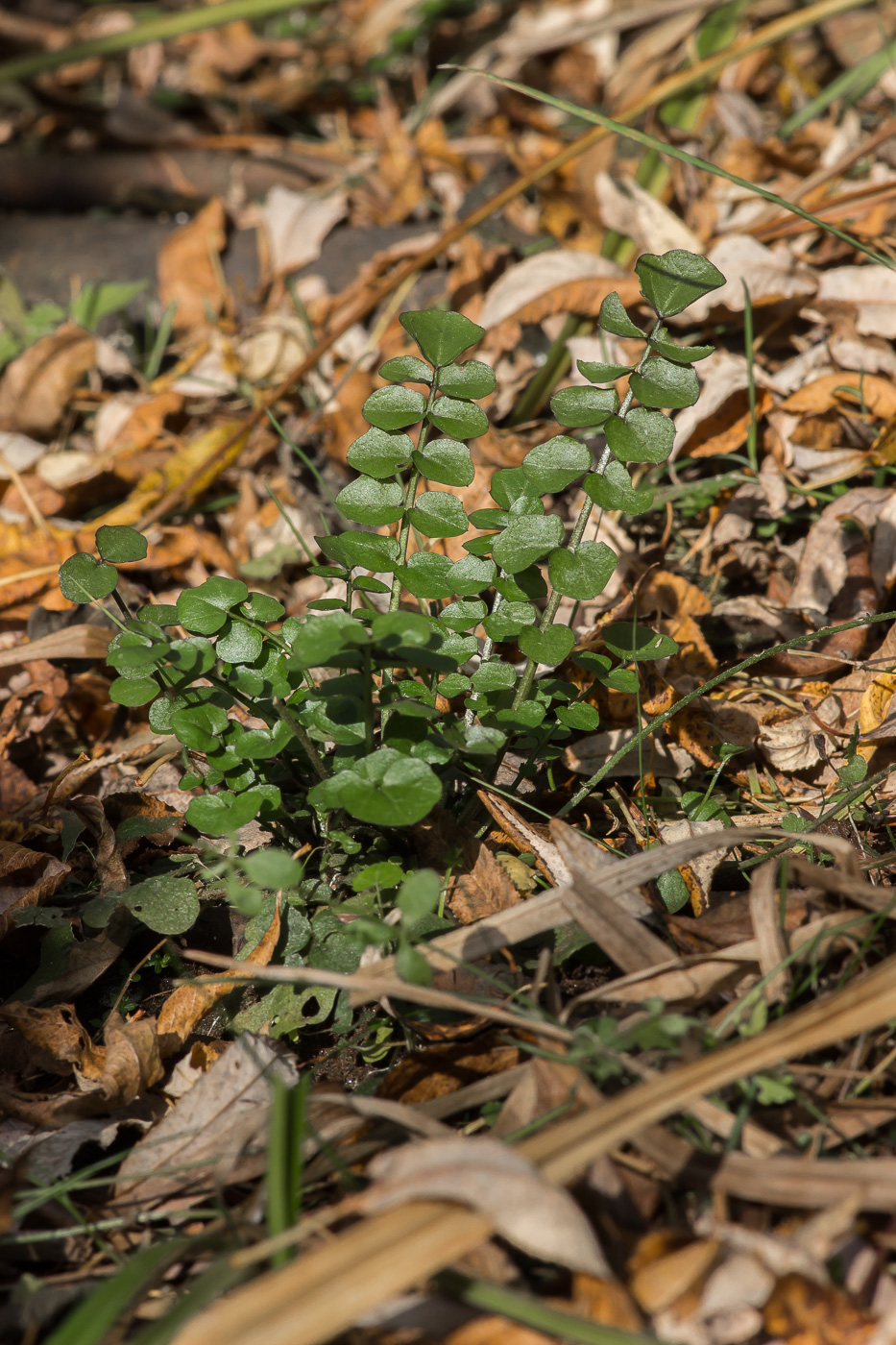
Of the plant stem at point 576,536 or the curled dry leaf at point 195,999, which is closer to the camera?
the plant stem at point 576,536

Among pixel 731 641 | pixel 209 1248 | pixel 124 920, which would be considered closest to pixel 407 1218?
pixel 209 1248

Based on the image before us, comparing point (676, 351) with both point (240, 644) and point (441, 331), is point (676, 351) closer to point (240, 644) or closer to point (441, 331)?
point (441, 331)

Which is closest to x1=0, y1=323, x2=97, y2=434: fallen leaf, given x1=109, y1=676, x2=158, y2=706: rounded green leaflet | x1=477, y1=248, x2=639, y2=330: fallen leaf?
x1=477, y1=248, x2=639, y2=330: fallen leaf

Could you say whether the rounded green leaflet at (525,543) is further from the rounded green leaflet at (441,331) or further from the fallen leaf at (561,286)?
the fallen leaf at (561,286)

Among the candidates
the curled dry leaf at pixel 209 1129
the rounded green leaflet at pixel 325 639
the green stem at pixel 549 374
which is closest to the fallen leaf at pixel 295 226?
the green stem at pixel 549 374

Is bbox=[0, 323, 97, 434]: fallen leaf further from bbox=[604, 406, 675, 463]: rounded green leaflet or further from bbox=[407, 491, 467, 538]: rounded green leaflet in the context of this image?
bbox=[604, 406, 675, 463]: rounded green leaflet

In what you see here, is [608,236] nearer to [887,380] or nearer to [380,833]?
[887,380]

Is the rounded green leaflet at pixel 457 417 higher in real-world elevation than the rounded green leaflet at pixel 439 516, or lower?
higher

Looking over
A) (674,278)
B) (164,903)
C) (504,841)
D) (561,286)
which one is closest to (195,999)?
(164,903)
